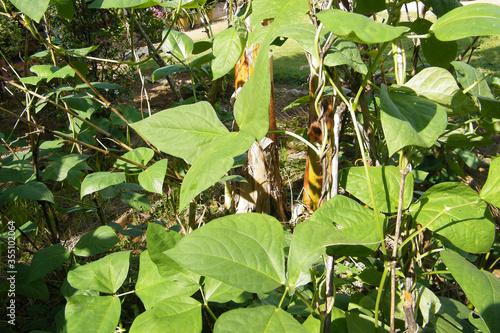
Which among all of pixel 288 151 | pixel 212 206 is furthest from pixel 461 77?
pixel 288 151

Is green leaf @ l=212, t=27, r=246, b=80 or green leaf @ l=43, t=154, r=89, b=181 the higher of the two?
green leaf @ l=212, t=27, r=246, b=80

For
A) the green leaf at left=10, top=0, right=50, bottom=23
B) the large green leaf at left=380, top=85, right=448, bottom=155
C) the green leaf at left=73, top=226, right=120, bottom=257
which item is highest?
the green leaf at left=10, top=0, right=50, bottom=23

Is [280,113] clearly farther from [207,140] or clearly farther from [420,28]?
[207,140]

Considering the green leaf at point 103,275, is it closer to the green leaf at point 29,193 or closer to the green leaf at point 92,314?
the green leaf at point 92,314

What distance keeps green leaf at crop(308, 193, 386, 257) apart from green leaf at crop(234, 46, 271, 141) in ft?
0.89

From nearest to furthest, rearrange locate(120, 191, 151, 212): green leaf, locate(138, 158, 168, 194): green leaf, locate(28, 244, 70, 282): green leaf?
locate(138, 158, 168, 194): green leaf, locate(28, 244, 70, 282): green leaf, locate(120, 191, 151, 212): green leaf

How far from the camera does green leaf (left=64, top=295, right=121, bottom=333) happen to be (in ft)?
2.48

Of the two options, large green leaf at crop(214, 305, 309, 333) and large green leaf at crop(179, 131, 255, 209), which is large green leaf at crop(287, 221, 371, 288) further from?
large green leaf at crop(179, 131, 255, 209)

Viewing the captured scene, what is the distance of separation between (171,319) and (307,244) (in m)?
0.31

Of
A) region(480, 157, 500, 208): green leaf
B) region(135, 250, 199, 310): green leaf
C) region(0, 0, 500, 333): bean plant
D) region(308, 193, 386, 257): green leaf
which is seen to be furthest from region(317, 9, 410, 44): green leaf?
region(135, 250, 199, 310): green leaf

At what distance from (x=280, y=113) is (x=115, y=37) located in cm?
204

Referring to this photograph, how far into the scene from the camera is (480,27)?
0.42 m

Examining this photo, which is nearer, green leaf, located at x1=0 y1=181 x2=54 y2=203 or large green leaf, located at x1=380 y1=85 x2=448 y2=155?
large green leaf, located at x1=380 y1=85 x2=448 y2=155

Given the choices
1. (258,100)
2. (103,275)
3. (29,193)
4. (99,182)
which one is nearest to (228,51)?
(258,100)
